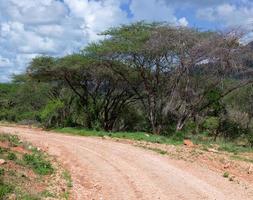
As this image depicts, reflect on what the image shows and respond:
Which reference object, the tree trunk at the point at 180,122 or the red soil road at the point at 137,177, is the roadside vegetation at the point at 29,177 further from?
the tree trunk at the point at 180,122

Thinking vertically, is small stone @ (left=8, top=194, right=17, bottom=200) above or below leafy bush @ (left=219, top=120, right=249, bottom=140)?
below

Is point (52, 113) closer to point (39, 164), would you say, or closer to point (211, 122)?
point (211, 122)

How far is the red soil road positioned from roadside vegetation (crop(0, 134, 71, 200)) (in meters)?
0.47

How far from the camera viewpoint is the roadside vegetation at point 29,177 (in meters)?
11.8

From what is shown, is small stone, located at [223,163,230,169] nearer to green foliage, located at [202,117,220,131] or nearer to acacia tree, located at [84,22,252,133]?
acacia tree, located at [84,22,252,133]

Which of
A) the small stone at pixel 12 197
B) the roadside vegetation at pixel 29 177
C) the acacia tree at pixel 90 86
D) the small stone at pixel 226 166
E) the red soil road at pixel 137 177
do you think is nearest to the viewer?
the small stone at pixel 12 197

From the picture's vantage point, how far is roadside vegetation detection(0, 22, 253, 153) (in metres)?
28.2

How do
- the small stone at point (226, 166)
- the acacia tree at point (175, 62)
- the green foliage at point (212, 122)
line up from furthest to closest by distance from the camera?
the green foliage at point (212, 122) → the acacia tree at point (175, 62) → the small stone at point (226, 166)

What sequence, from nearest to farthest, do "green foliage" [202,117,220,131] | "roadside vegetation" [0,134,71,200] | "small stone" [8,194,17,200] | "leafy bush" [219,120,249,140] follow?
"small stone" [8,194,17,200], "roadside vegetation" [0,134,71,200], "leafy bush" [219,120,249,140], "green foliage" [202,117,220,131]

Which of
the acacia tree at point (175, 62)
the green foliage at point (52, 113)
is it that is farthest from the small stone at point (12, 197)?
the green foliage at point (52, 113)

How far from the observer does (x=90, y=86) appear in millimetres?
37000

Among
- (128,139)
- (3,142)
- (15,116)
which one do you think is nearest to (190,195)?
(3,142)

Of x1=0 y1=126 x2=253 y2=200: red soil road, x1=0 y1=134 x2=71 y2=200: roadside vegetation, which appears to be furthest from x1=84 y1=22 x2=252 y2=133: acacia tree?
x1=0 y1=134 x2=71 y2=200: roadside vegetation

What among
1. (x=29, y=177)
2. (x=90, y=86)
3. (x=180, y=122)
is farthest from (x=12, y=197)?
(x=90, y=86)
